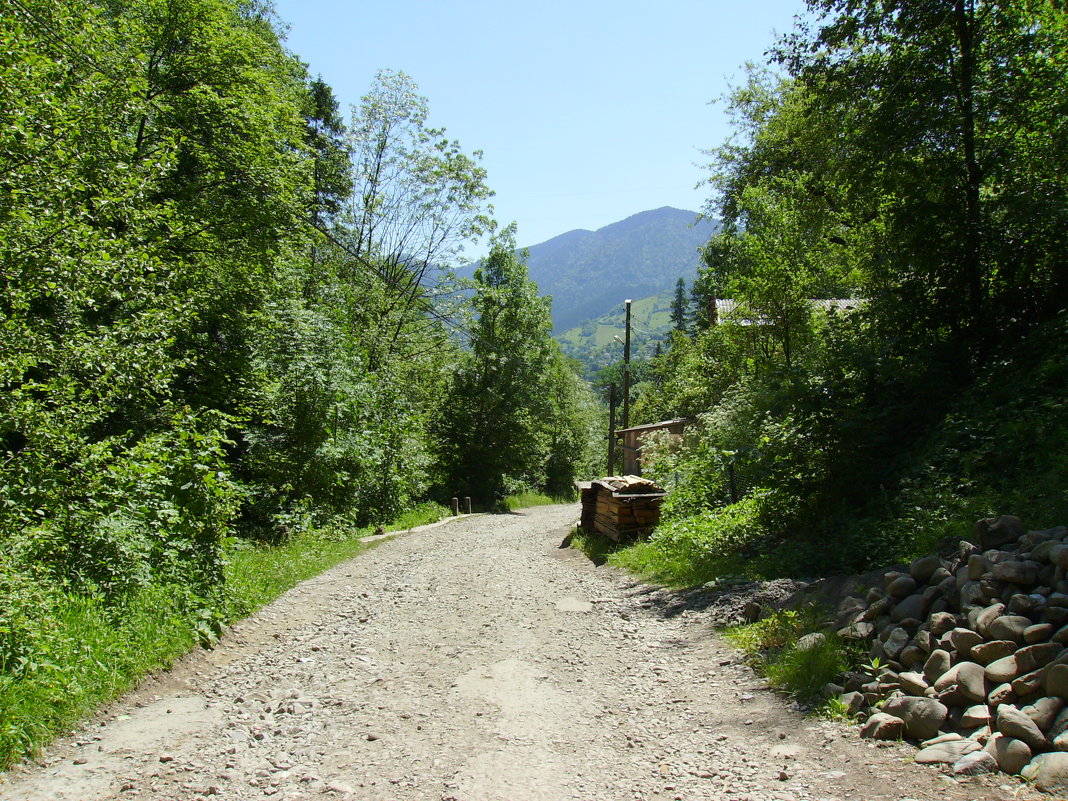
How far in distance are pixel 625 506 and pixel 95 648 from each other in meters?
9.36

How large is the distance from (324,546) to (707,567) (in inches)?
304

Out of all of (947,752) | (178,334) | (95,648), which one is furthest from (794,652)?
(178,334)

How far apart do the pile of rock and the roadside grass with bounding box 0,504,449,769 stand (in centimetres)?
551

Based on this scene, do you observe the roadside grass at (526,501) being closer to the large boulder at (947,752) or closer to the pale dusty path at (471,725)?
the pale dusty path at (471,725)

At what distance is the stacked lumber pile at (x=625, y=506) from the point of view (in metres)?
13.4

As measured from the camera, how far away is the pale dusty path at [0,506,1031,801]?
13.6 feet

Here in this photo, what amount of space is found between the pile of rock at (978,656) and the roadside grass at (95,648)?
5.51 meters

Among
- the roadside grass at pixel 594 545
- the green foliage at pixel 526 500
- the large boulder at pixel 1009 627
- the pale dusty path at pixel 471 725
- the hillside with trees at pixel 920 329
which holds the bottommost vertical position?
the green foliage at pixel 526 500

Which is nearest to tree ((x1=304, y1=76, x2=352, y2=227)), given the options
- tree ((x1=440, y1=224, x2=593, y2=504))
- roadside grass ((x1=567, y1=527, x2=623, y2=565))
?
tree ((x1=440, y1=224, x2=593, y2=504))

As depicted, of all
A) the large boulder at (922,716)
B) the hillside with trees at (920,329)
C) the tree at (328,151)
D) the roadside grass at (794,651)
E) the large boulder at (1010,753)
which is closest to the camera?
the large boulder at (1010,753)

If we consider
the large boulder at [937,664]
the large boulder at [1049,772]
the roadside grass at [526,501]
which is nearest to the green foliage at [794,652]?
the large boulder at [937,664]

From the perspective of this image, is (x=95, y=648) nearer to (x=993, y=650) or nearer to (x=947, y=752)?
(x=947, y=752)

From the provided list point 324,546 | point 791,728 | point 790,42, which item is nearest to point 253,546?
point 324,546

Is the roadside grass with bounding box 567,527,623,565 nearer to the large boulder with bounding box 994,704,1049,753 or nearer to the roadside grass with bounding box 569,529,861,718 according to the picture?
the roadside grass with bounding box 569,529,861,718
